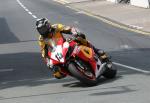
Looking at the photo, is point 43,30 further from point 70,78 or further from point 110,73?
point 70,78

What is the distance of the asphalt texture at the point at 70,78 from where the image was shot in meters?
11.9

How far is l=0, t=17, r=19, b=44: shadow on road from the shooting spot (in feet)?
89.9

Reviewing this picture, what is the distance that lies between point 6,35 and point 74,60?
1672cm

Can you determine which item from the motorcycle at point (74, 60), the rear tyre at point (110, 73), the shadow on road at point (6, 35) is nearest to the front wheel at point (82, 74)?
the motorcycle at point (74, 60)

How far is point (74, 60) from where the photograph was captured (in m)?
13.3

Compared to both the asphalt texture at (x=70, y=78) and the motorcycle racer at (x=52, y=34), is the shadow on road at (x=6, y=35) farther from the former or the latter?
the motorcycle racer at (x=52, y=34)

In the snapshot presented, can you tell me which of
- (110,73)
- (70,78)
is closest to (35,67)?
(70,78)

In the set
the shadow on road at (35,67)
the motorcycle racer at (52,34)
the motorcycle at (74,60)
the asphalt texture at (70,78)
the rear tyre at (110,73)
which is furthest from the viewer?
the shadow on road at (35,67)

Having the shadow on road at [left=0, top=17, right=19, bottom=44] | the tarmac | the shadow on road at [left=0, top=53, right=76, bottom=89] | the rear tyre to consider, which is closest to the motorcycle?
the rear tyre

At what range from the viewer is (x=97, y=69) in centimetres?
1366

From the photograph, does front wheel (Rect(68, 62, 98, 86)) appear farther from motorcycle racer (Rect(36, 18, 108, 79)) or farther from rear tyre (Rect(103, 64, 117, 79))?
rear tyre (Rect(103, 64, 117, 79))

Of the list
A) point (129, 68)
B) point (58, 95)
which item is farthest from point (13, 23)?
point (58, 95)

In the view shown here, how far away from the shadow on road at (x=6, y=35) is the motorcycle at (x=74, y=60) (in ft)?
44.4

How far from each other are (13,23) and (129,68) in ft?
65.0
